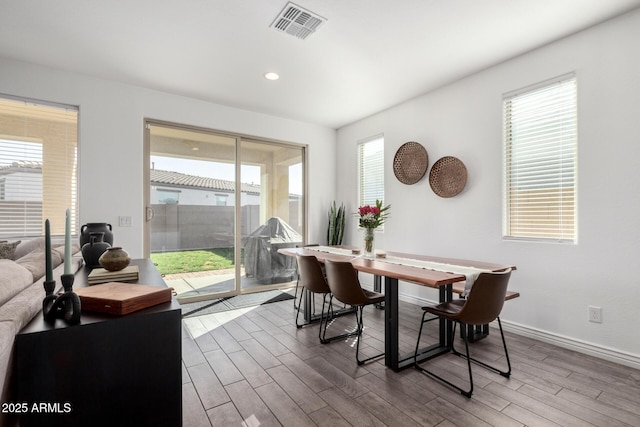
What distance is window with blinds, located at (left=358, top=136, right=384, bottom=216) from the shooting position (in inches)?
182

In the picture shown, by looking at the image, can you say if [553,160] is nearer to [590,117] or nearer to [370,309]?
[590,117]

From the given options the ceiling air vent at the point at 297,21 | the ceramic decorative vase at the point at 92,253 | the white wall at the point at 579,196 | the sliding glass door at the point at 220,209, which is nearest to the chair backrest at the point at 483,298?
the white wall at the point at 579,196

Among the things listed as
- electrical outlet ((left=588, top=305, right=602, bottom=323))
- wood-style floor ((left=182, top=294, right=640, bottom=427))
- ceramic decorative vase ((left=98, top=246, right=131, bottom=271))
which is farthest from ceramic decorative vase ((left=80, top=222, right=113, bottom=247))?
electrical outlet ((left=588, top=305, right=602, bottom=323))

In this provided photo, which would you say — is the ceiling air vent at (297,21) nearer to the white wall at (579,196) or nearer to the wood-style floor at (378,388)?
the white wall at (579,196)

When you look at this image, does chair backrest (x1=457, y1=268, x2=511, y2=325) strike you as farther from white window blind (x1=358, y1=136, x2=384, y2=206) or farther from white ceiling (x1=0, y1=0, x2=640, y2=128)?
white window blind (x1=358, y1=136, x2=384, y2=206)

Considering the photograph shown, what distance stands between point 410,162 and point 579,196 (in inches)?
70.9

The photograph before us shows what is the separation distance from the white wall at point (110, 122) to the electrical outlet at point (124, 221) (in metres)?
0.04

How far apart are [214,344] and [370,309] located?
1.84 metres

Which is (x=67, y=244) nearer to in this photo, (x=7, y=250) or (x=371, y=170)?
(x=7, y=250)

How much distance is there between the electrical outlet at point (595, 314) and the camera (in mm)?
2471

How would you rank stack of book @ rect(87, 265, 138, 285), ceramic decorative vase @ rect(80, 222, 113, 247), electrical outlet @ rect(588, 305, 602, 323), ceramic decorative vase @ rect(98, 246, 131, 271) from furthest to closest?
electrical outlet @ rect(588, 305, 602, 323), ceramic decorative vase @ rect(80, 222, 113, 247), ceramic decorative vase @ rect(98, 246, 131, 271), stack of book @ rect(87, 265, 138, 285)

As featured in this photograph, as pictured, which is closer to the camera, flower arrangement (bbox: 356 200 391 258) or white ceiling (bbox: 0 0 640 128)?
white ceiling (bbox: 0 0 640 128)

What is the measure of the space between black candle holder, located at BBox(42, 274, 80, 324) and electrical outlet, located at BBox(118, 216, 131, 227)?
2.83 meters

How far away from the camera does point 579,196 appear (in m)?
2.58
